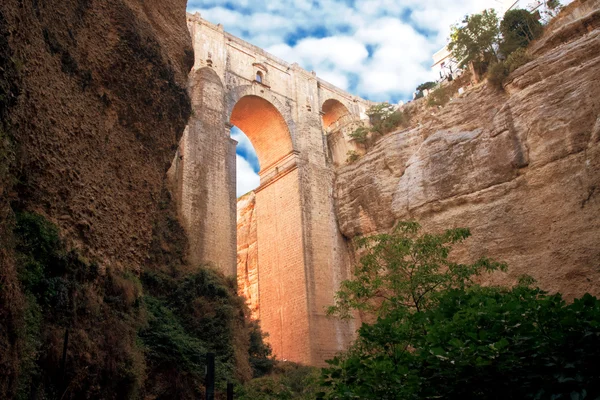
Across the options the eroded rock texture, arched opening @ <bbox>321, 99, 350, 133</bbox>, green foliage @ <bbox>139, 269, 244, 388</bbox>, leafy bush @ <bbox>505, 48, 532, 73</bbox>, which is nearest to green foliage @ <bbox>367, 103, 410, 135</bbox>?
arched opening @ <bbox>321, 99, 350, 133</bbox>

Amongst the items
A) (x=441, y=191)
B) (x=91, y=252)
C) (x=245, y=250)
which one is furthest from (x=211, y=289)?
(x=245, y=250)

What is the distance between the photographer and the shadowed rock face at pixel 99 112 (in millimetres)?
6211

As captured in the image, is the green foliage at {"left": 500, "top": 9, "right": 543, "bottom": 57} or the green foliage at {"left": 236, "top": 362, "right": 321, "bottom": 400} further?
the green foliage at {"left": 500, "top": 9, "right": 543, "bottom": 57}

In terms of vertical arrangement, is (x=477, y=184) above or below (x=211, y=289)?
above

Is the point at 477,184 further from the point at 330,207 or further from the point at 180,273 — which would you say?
the point at 180,273

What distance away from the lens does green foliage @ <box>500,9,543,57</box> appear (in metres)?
19.3

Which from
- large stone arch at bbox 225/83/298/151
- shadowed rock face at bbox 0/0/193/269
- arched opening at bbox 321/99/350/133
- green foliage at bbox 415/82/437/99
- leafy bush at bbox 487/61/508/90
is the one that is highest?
green foliage at bbox 415/82/437/99

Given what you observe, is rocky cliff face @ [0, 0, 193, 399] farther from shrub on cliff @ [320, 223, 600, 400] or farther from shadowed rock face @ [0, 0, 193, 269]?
shrub on cliff @ [320, 223, 600, 400]

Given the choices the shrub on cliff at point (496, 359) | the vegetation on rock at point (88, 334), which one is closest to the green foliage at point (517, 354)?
the shrub on cliff at point (496, 359)

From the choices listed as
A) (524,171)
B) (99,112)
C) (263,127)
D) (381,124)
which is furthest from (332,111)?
(99,112)

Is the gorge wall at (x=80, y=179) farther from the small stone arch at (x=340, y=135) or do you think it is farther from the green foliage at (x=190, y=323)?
the small stone arch at (x=340, y=135)

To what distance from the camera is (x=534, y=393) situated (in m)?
4.35

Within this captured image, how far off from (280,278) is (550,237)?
416 inches

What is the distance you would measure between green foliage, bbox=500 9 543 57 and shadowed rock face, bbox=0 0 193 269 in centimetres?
1399
